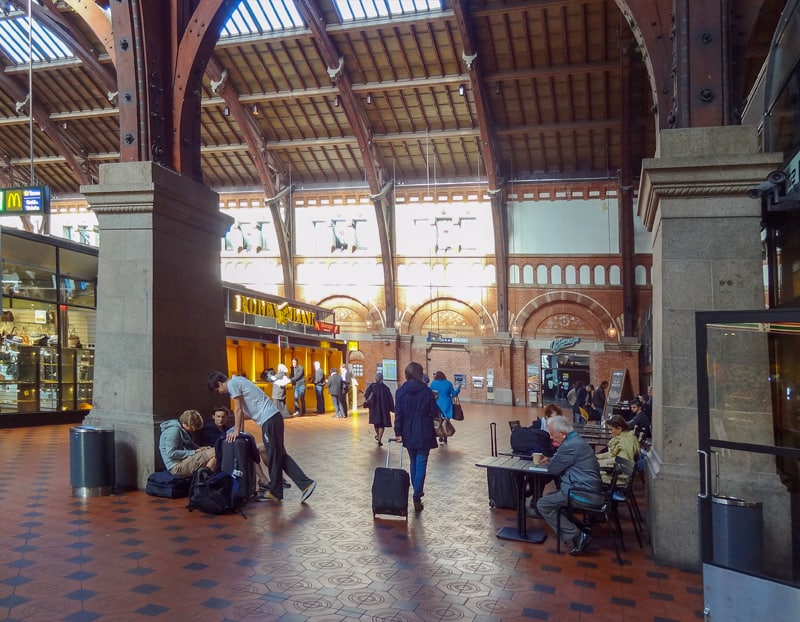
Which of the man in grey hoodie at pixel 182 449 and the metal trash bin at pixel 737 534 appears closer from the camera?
the metal trash bin at pixel 737 534

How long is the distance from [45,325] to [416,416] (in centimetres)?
1144

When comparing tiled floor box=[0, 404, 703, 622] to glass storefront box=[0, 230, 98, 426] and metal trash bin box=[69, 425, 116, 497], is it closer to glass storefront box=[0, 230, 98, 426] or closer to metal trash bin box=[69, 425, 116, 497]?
metal trash bin box=[69, 425, 116, 497]

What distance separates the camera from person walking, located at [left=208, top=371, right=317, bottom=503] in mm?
6637

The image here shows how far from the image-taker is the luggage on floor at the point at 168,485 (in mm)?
6758

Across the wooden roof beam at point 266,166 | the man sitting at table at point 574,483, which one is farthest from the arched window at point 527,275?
the man sitting at table at point 574,483

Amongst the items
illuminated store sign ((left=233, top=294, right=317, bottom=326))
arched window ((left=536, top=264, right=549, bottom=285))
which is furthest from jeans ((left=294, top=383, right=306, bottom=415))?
arched window ((left=536, top=264, right=549, bottom=285))

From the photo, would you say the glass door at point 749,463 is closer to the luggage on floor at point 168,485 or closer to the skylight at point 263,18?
the luggage on floor at point 168,485

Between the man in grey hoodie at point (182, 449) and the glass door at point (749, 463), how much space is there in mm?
4741

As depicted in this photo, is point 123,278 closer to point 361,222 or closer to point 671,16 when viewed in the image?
point 671,16

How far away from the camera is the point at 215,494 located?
619 cm

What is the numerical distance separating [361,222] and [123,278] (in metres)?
20.4

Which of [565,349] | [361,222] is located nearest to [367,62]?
[361,222]

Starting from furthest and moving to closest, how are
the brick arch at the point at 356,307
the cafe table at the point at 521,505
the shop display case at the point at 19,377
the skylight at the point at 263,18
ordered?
the brick arch at the point at 356,307, the skylight at the point at 263,18, the shop display case at the point at 19,377, the cafe table at the point at 521,505

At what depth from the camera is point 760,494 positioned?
473 centimetres
